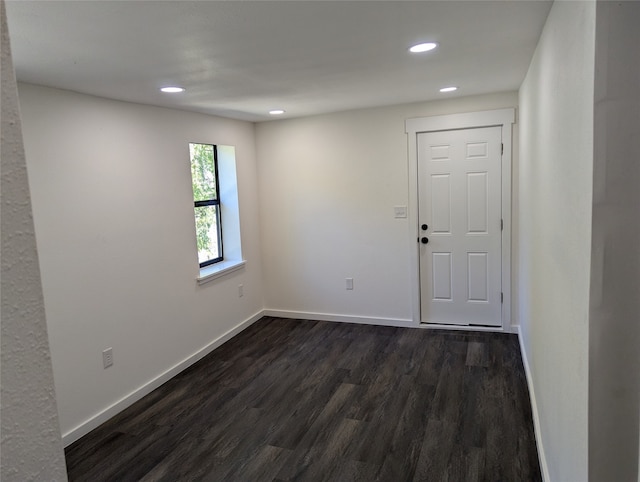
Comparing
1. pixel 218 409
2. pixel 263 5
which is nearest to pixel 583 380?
pixel 263 5

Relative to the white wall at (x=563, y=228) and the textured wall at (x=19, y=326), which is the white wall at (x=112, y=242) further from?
the white wall at (x=563, y=228)

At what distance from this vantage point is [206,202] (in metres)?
4.52

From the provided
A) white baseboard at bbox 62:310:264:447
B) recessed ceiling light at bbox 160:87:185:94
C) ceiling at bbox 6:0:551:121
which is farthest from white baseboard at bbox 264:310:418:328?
recessed ceiling light at bbox 160:87:185:94

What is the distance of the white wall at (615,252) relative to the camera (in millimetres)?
1030

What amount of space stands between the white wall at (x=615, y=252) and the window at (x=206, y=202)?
3616 millimetres

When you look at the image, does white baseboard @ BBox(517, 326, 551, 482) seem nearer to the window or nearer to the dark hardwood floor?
the dark hardwood floor

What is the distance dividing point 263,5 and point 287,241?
3.50 m

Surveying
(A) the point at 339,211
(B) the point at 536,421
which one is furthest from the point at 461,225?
(B) the point at 536,421

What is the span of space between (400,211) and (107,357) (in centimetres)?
290

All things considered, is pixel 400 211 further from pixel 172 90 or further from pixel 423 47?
pixel 172 90

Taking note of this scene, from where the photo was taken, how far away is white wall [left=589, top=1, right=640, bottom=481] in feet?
3.38

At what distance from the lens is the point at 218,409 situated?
10.6ft

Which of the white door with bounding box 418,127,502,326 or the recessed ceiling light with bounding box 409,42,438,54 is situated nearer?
the recessed ceiling light with bounding box 409,42,438,54

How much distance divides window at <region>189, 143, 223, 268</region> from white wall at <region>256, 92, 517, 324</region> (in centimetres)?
60
